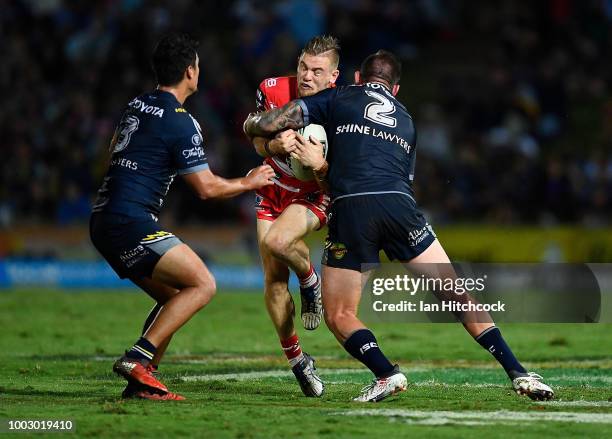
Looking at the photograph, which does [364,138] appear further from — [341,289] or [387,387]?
[387,387]

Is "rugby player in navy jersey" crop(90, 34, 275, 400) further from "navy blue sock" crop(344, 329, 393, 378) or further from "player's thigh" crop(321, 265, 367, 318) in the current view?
"navy blue sock" crop(344, 329, 393, 378)

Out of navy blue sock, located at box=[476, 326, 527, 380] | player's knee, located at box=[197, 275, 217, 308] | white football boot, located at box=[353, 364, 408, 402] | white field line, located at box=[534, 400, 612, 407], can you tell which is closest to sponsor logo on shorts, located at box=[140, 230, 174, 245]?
player's knee, located at box=[197, 275, 217, 308]

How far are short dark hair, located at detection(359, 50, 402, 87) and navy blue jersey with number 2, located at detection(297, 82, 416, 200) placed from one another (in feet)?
0.47

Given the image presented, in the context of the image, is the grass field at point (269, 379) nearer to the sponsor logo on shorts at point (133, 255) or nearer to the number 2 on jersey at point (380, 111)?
the sponsor logo on shorts at point (133, 255)

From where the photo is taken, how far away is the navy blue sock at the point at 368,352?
28.0 feet

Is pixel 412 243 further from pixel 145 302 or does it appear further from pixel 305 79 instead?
pixel 145 302

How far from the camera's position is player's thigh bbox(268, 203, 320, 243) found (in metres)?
9.50

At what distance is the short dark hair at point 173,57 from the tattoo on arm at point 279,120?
67 cm

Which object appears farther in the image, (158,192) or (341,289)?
(158,192)

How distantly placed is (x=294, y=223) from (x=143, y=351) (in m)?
1.71

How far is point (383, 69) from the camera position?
9.16 meters

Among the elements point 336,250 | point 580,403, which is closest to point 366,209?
point 336,250

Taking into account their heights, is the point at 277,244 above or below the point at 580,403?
above

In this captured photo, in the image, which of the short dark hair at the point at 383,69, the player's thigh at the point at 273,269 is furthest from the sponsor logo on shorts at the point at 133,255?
the short dark hair at the point at 383,69
